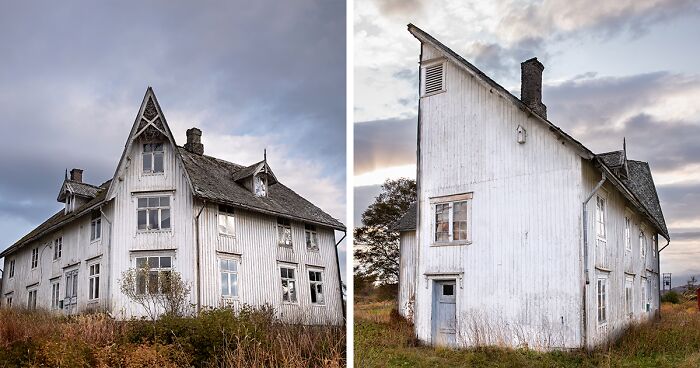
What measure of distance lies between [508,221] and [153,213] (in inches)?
108

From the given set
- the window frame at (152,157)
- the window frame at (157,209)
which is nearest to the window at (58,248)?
the window frame at (157,209)

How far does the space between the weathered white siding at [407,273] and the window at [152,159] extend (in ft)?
7.17

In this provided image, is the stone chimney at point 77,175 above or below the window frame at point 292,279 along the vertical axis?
above

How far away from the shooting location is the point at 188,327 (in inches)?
205

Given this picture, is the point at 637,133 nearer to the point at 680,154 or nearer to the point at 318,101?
the point at 680,154

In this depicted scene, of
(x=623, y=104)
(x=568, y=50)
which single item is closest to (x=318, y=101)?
(x=568, y=50)

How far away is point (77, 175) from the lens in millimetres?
5438

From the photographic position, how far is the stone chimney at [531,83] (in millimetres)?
6320

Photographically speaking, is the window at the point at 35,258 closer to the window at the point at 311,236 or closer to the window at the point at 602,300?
the window at the point at 311,236

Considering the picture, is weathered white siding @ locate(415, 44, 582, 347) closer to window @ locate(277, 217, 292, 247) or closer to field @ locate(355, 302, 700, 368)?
field @ locate(355, 302, 700, 368)

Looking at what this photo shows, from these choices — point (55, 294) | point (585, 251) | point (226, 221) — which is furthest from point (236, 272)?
point (585, 251)

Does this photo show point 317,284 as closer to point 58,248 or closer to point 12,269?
point 58,248

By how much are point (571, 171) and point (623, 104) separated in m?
0.91

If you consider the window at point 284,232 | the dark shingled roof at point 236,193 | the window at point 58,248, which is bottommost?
the window at point 58,248
